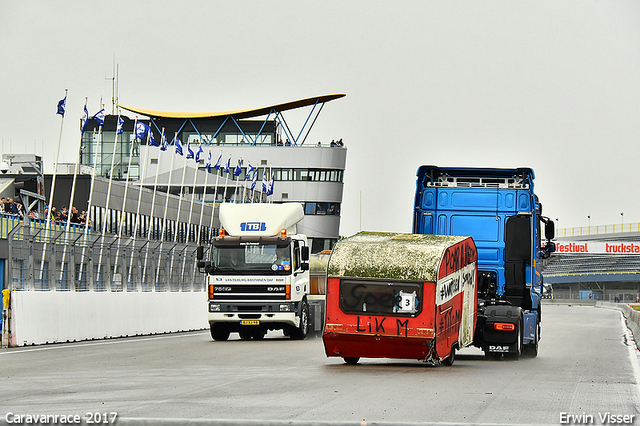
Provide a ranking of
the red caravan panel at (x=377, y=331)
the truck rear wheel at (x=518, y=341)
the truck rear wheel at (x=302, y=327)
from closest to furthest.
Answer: the red caravan panel at (x=377, y=331), the truck rear wheel at (x=518, y=341), the truck rear wheel at (x=302, y=327)

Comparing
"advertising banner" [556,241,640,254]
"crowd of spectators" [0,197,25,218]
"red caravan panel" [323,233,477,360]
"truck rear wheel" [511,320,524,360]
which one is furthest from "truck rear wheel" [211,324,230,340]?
"advertising banner" [556,241,640,254]

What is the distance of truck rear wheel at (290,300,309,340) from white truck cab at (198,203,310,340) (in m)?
0.38

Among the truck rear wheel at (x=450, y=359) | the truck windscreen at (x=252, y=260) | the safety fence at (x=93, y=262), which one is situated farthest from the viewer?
the truck windscreen at (x=252, y=260)

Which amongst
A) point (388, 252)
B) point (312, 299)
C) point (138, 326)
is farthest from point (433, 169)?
point (138, 326)

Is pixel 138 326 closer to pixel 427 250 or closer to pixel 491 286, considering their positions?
pixel 491 286

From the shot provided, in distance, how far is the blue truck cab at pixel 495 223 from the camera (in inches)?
789

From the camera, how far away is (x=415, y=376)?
15281 mm

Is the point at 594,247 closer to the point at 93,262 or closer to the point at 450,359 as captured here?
the point at 93,262

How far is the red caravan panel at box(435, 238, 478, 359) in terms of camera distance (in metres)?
16.6

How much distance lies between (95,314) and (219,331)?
3.29 metres

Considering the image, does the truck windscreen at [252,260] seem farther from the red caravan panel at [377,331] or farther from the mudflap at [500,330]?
the red caravan panel at [377,331]

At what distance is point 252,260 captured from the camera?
25672mm

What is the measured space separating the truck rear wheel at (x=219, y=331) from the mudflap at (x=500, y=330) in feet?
30.4

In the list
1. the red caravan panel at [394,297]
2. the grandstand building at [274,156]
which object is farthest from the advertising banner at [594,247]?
the red caravan panel at [394,297]
